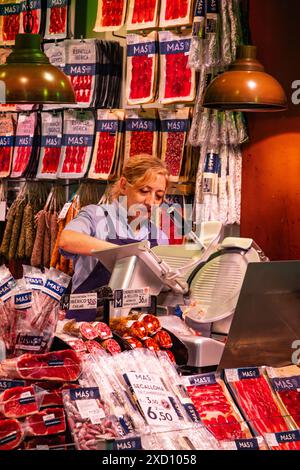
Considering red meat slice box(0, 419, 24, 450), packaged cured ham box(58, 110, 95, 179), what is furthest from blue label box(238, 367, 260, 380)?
packaged cured ham box(58, 110, 95, 179)

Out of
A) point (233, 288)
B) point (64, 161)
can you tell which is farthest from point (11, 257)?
point (233, 288)

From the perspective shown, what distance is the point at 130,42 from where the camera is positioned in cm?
693

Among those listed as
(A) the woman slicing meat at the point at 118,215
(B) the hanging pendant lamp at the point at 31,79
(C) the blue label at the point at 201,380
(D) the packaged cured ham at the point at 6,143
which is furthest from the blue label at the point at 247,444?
(D) the packaged cured ham at the point at 6,143

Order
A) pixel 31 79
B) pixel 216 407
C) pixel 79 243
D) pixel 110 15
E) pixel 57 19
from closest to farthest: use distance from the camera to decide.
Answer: pixel 216 407, pixel 31 79, pixel 79 243, pixel 110 15, pixel 57 19

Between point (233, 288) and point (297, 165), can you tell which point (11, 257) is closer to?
point (297, 165)

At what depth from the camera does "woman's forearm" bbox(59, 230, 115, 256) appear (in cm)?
495

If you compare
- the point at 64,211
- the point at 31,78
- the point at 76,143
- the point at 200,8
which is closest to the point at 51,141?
the point at 76,143

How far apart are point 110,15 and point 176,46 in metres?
0.74

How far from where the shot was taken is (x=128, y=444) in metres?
2.25

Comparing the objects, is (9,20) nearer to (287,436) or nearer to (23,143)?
(23,143)

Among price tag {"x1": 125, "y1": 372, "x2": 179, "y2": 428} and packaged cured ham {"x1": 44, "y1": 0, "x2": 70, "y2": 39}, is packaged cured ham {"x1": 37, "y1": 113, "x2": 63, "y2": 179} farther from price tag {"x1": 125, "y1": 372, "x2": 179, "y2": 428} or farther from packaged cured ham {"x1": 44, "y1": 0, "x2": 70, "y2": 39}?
price tag {"x1": 125, "y1": 372, "x2": 179, "y2": 428}

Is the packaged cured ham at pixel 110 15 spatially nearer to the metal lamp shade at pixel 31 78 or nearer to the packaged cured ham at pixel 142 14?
the packaged cured ham at pixel 142 14

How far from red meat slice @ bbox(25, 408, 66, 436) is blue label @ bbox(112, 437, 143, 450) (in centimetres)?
19
